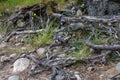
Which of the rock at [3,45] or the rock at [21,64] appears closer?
the rock at [21,64]

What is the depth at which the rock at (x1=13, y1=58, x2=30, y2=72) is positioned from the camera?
3982mm

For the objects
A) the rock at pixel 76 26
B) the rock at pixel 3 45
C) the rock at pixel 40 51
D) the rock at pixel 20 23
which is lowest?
the rock at pixel 3 45

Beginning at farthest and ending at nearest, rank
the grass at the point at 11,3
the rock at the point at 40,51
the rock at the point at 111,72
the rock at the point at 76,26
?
the grass at the point at 11,3 → the rock at the point at 76,26 → the rock at the point at 40,51 → the rock at the point at 111,72

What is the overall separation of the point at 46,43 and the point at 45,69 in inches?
29.4

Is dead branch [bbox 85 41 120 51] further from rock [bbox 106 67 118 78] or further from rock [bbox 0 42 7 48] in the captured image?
rock [bbox 0 42 7 48]

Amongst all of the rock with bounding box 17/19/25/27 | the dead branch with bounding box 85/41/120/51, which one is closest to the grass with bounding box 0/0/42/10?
the rock with bounding box 17/19/25/27

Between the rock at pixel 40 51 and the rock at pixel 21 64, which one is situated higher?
the rock at pixel 40 51

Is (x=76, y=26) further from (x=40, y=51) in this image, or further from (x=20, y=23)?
(x=20, y=23)

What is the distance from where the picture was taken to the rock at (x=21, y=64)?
157 inches

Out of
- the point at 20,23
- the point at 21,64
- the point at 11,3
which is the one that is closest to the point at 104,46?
the point at 21,64

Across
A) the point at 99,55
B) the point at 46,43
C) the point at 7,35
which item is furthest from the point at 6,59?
the point at 99,55

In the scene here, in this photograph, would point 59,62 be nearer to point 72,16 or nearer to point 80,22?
point 80,22

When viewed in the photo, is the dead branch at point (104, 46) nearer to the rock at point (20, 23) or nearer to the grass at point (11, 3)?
the rock at point (20, 23)

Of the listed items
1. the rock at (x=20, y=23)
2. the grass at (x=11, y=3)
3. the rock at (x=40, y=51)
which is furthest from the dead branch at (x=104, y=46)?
the grass at (x=11, y=3)
